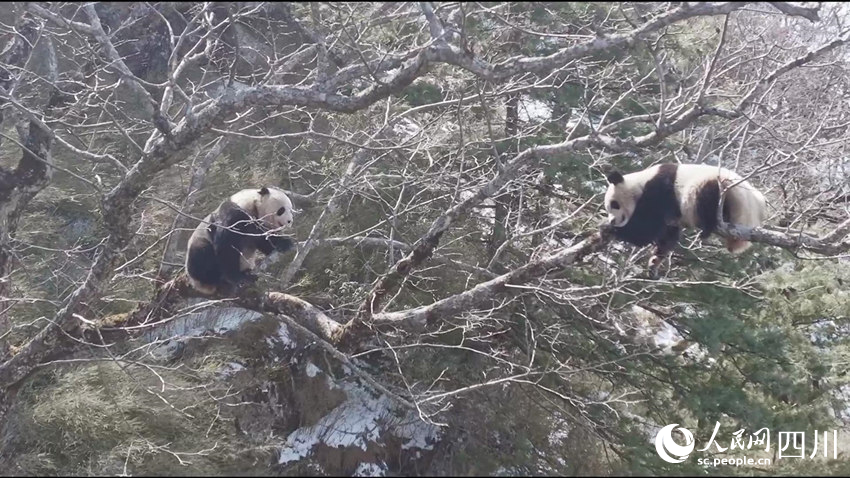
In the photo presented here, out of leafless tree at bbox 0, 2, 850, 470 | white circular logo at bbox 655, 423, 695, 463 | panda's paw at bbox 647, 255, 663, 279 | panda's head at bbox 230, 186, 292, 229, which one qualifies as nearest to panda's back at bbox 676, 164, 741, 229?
leafless tree at bbox 0, 2, 850, 470

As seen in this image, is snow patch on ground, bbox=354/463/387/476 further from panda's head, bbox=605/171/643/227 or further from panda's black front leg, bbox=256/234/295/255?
panda's black front leg, bbox=256/234/295/255

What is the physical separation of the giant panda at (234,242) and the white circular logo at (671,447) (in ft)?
11.1

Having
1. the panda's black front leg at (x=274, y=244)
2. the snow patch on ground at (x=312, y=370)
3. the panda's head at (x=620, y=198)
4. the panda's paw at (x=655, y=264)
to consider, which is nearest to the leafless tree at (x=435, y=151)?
the panda's paw at (x=655, y=264)

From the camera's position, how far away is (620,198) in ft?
17.7

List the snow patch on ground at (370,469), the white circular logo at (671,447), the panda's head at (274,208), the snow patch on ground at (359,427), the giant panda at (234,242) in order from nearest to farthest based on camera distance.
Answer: the snow patch on ground at (370,469) → the white circular logo at (671,447) → the snow patch on ground at (359,427) → the giant panda at (234,242) → the panda's head at (274,208)

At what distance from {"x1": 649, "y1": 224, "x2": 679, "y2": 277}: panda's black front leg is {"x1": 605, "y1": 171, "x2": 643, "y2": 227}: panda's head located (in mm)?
328

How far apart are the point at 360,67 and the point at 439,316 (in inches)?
77.3

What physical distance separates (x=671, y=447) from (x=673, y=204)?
1.82 meters

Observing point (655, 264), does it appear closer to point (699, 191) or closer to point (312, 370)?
point (699, 191)

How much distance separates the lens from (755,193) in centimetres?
511

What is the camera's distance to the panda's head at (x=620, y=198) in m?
5.32

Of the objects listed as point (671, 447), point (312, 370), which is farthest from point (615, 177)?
point (312, 370)

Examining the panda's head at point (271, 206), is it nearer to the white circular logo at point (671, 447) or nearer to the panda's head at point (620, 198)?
the panda's head at point (620, 198)

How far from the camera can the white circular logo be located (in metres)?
4.20
